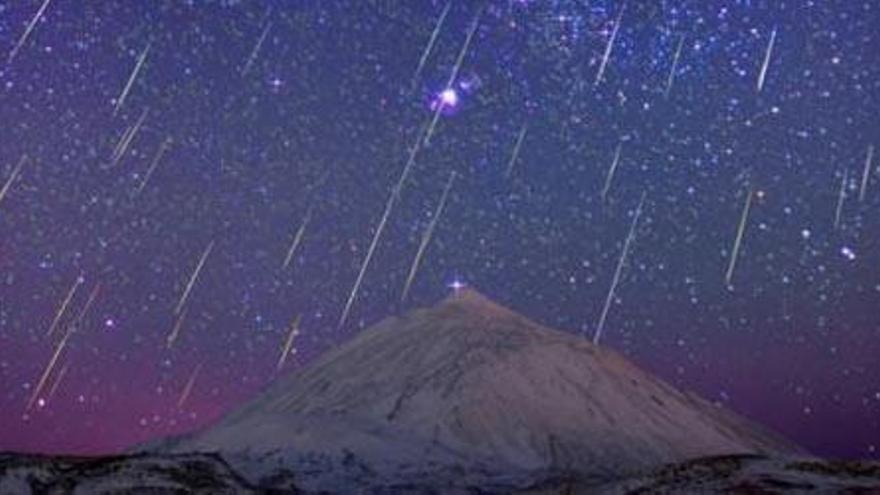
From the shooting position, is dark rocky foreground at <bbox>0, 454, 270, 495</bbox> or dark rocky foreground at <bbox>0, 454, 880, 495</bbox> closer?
dark rocky foreground at <bbox>0, 454, 880, 495</bbox>

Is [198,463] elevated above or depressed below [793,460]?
below

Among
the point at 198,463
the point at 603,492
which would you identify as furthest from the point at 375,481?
the point at 603,492

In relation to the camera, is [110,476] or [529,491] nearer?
[110,476]

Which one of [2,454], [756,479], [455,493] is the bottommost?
[2,454]

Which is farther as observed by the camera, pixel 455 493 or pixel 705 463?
pixel 455 493

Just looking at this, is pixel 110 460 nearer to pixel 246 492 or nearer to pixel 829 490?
pixel 246 492

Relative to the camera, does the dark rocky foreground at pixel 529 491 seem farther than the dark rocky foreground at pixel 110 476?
No

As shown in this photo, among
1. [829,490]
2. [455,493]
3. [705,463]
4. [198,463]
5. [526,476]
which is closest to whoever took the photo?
[829,490]

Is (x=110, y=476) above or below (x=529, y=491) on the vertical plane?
below
